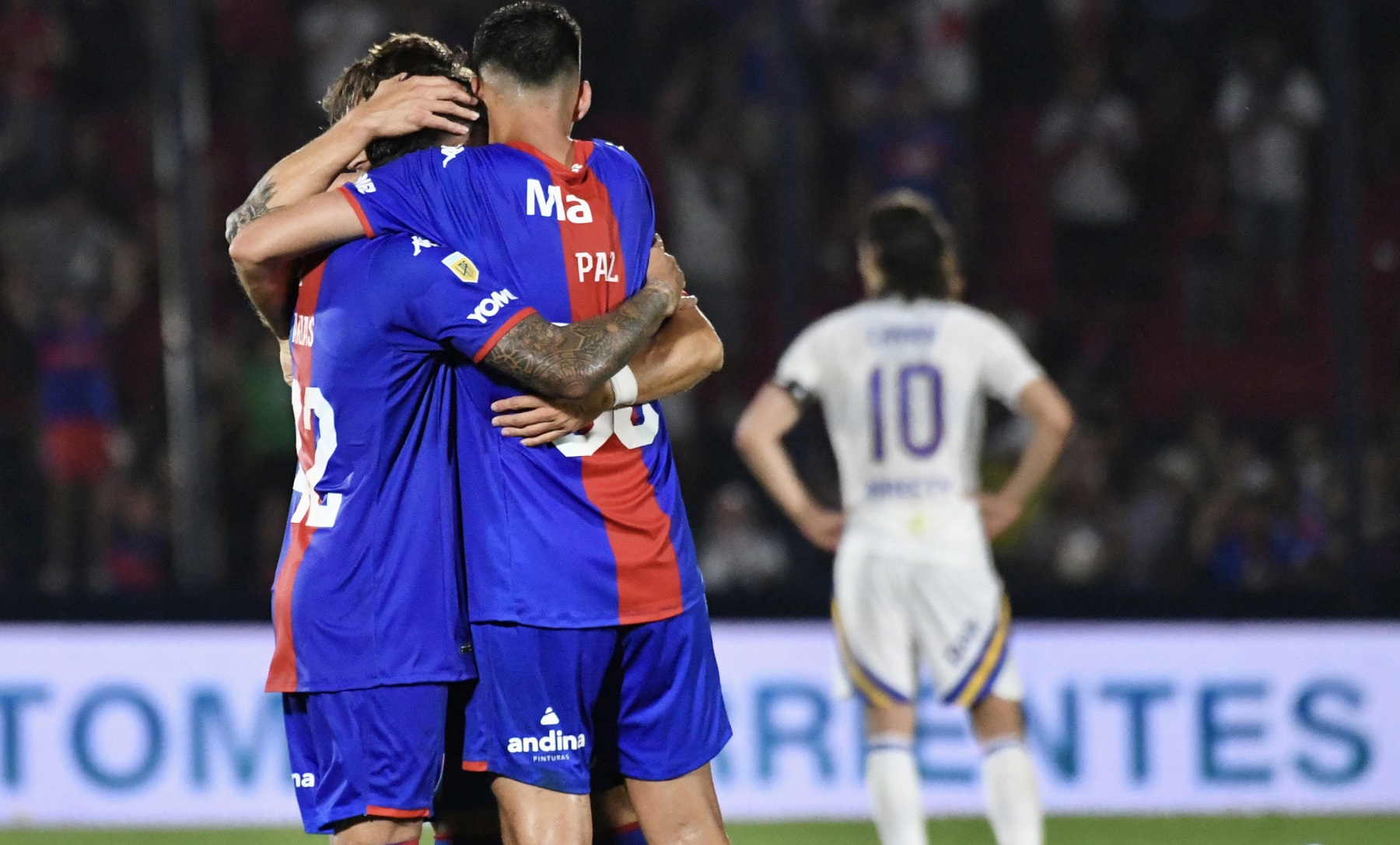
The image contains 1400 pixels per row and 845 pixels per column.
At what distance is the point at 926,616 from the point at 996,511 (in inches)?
15.9

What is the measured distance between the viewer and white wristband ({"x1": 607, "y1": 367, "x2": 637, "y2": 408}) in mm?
3445

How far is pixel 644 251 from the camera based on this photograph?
3553 mm

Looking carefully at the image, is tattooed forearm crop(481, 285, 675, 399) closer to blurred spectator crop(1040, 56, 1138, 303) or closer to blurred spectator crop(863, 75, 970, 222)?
blurred spectator crop(863, 75, 970, 222)

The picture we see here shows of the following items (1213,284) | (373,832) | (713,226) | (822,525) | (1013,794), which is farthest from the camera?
(1213,284)

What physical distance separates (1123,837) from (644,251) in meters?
3.57

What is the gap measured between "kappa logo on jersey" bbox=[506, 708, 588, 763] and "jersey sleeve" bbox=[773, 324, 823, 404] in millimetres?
2522

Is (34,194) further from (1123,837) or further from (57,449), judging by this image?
(1123,837)

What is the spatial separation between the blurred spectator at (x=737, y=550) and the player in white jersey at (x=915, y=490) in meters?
2.83

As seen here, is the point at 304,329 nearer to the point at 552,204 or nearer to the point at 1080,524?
the point at 552,204

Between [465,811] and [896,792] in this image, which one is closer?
[465,811]

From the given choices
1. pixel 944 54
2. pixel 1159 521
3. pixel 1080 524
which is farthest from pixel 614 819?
pixel 944 54

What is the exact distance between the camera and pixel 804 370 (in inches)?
229

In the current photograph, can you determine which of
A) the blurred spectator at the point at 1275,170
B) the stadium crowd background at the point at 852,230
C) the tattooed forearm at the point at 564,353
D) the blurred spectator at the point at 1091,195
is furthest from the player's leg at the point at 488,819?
the blurred spectator at the point at 1275,170

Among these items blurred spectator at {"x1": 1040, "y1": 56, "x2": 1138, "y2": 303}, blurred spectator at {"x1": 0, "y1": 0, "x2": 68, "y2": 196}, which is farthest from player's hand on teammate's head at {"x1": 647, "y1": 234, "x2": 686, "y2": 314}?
blurred spectator at {"x1": 0, "y1": 0, "x2": 68, "y2": 196}
